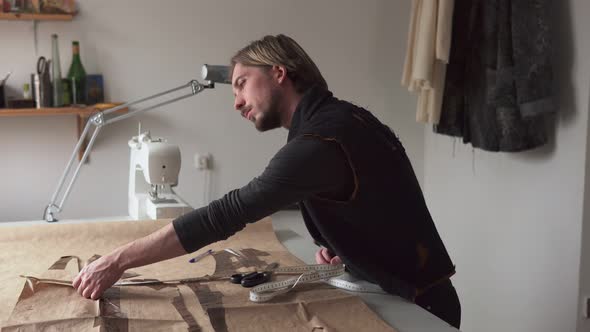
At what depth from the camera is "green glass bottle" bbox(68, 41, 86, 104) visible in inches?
124

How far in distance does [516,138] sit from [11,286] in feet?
6.11

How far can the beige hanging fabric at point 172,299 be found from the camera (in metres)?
1.30

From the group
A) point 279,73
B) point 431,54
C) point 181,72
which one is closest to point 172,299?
point 279,73

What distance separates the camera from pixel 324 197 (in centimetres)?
153

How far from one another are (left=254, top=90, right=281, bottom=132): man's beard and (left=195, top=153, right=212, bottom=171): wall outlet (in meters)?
1.76

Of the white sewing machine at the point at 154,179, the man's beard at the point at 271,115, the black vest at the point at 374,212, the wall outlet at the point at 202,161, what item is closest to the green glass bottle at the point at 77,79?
the wall outlet at the point at 202,161

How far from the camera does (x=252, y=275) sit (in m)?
1.54

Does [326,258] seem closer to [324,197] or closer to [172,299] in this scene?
[324,197]

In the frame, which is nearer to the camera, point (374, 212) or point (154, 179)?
point (374, 212)

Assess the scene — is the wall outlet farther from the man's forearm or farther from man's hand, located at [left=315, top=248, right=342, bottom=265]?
the man's forearm

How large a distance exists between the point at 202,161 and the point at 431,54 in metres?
1.22

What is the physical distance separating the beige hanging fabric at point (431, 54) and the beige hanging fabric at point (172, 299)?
1272 mm

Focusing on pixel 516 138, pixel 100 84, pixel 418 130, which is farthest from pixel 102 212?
pixel 516 138

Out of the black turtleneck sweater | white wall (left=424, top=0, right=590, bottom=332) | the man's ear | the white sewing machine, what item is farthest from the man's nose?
white wall (left=424, top=0, right=590, bottom=332)
